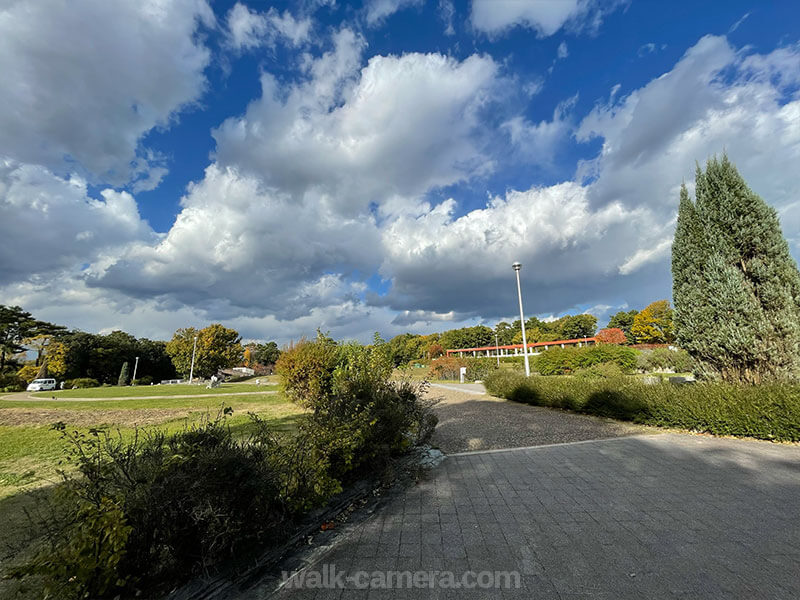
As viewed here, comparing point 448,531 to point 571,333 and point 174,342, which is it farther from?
point 571,333

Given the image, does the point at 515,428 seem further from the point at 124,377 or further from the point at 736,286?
the point at 124,377

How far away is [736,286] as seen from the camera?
297 inches

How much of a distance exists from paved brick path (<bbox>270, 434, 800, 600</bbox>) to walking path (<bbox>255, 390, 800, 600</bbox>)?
0.01 m

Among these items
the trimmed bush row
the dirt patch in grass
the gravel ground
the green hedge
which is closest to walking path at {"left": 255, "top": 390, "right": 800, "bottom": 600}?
the green hedge

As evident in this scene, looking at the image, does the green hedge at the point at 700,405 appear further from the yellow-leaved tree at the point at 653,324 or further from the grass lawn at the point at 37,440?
the yellow-leaved tree at the point at 653,324

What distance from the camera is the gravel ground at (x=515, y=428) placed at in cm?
682

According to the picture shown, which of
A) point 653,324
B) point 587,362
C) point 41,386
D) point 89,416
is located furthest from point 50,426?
point 653,324

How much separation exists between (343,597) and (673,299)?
33.8ft

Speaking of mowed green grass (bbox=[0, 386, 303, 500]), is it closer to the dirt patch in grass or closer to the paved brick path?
the dirt patch in grass

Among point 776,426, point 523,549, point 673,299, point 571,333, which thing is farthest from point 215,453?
point 571,333

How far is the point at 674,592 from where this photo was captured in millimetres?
2336

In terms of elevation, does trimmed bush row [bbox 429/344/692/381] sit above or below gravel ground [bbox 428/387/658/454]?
above

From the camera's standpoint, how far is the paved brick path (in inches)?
96.0

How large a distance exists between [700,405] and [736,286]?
2.85 meters
